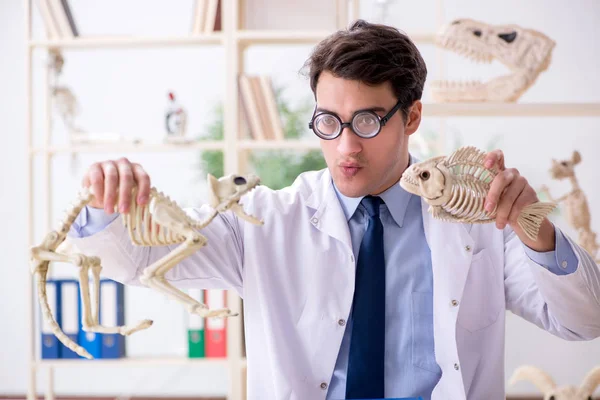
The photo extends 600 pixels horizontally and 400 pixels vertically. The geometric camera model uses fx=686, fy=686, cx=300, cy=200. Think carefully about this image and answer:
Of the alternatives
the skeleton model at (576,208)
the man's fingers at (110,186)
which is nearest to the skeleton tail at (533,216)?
the man's fingers at (110,186)

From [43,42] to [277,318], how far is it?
1.90 metres

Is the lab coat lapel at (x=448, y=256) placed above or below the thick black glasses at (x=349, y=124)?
below

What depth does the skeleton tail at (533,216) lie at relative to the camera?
1.29 m

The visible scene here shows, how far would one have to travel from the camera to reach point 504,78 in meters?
2.46

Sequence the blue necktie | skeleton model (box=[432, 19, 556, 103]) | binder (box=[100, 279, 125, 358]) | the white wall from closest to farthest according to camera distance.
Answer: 1. the blue necktie
2. skeleton model (box=[432, 19, 556, 103])
3. binder (box=[100, 279, 125, 358])
4. the white wall

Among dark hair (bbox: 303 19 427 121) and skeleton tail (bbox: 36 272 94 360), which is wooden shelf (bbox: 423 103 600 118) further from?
skeleton tail (bbox: 36 272 94 360)

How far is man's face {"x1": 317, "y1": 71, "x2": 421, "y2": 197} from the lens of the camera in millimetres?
1447

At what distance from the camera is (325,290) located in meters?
1.63

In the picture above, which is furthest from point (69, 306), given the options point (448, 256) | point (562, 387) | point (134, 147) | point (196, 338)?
point (562, 387)

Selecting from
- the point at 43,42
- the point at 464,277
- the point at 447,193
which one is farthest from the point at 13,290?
the point at 447,193

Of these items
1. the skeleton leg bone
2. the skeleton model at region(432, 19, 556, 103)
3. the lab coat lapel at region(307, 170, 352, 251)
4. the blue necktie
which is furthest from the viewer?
the skeleton model at region(432, 19, 556, 103)

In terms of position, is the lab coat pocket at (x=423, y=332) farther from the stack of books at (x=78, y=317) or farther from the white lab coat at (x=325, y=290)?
the stack of books at (x=78, y=317)

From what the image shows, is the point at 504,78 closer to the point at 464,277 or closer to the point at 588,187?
the point at 464,277

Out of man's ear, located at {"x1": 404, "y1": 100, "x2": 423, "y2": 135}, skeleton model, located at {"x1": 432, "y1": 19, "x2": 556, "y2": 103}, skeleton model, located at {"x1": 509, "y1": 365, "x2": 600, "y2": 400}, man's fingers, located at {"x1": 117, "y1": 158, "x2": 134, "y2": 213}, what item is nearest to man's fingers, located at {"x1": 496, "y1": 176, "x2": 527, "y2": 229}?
man's ear, located at {"x1": 404, "y1": 100, "x2": 423, "y2": 135}
